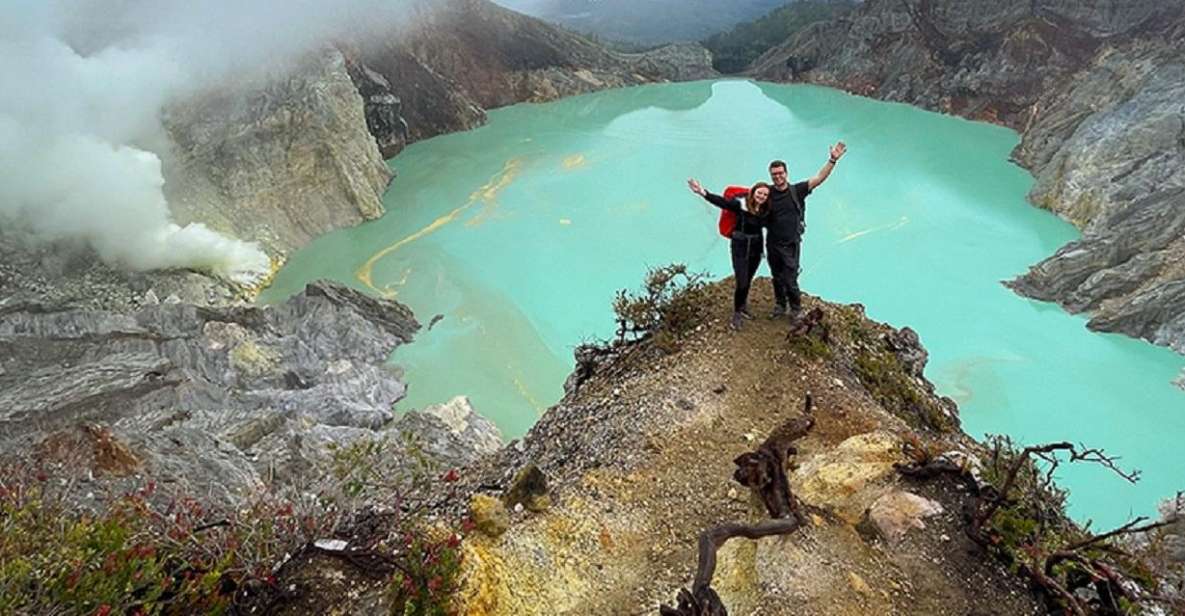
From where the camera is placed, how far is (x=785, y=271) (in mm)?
6863

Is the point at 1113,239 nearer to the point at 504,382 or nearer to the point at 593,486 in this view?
the point at 504,382

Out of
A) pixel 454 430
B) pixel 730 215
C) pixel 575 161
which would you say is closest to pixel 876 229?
pixel 575 161

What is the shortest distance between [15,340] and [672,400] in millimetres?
13800

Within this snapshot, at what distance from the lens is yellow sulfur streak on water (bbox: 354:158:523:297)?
75.2ft

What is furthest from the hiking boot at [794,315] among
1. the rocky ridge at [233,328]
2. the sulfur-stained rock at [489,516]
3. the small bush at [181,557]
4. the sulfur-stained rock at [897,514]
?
the rocky ridge at [233,328]

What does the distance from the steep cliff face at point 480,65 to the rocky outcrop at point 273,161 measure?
48.9 feet

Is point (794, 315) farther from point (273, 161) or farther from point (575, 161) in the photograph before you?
point (575, 161)

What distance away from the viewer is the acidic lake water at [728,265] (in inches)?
595

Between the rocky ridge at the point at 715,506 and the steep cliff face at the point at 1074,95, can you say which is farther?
the steep cliff face at the point at 1074,95

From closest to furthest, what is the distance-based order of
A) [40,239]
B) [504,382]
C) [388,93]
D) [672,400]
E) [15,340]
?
[672,400]
[15,340]
[504,382]
[40,239]
[388,93]

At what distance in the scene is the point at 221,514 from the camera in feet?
15.0

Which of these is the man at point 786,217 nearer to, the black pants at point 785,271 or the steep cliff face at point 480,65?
the black pants at point 785,271

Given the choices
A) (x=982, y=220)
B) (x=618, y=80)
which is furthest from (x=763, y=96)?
(x=982, y=220)

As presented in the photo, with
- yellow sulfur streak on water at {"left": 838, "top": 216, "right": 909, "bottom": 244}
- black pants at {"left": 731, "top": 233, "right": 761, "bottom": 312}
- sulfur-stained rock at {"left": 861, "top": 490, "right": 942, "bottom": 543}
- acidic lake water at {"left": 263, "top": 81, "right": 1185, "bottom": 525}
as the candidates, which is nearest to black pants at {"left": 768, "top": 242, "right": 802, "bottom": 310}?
black pants at {"left": 731, "top": 233, "right": 761, "bottom": 312}
